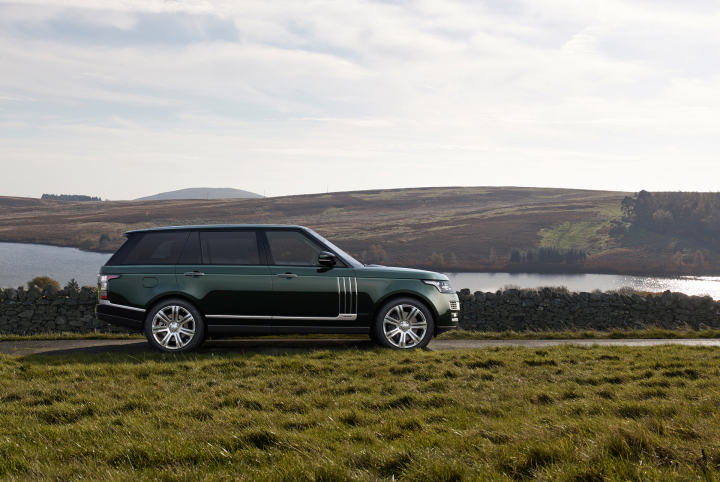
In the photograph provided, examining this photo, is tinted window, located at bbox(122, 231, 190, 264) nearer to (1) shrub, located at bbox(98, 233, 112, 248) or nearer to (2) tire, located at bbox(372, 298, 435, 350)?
(2) tire, located at bbox(372, 298, 435, 350)

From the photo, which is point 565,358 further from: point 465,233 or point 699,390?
point 465,233

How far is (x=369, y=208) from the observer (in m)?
119

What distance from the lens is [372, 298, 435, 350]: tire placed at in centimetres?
807

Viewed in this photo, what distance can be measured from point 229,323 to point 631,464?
6032 millimetres

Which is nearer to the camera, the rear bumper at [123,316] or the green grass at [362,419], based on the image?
the green grass at [362,419]

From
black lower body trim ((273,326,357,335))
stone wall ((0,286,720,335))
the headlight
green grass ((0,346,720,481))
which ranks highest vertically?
the headlight

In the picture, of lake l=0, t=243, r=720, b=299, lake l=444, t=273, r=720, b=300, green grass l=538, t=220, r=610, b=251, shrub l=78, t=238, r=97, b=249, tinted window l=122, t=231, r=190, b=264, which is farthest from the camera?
green grass l=538, t=220, r=610, b=251

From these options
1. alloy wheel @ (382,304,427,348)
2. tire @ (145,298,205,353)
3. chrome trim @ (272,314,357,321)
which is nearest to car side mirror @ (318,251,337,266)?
chrome trim @ (272,314,357,321)

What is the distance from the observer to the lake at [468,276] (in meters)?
58.2

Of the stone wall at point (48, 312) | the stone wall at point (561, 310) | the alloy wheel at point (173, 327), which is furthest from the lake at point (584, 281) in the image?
the alloy wheel at point (173, 327)

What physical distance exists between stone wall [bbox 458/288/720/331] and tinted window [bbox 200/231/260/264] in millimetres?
9009

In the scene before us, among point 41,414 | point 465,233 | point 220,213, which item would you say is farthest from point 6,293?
point 220,213

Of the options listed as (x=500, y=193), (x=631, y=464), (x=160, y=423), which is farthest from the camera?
(x=500, y=193)

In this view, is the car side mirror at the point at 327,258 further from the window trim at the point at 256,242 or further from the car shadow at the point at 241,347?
the car shadow at the point at 241,347
